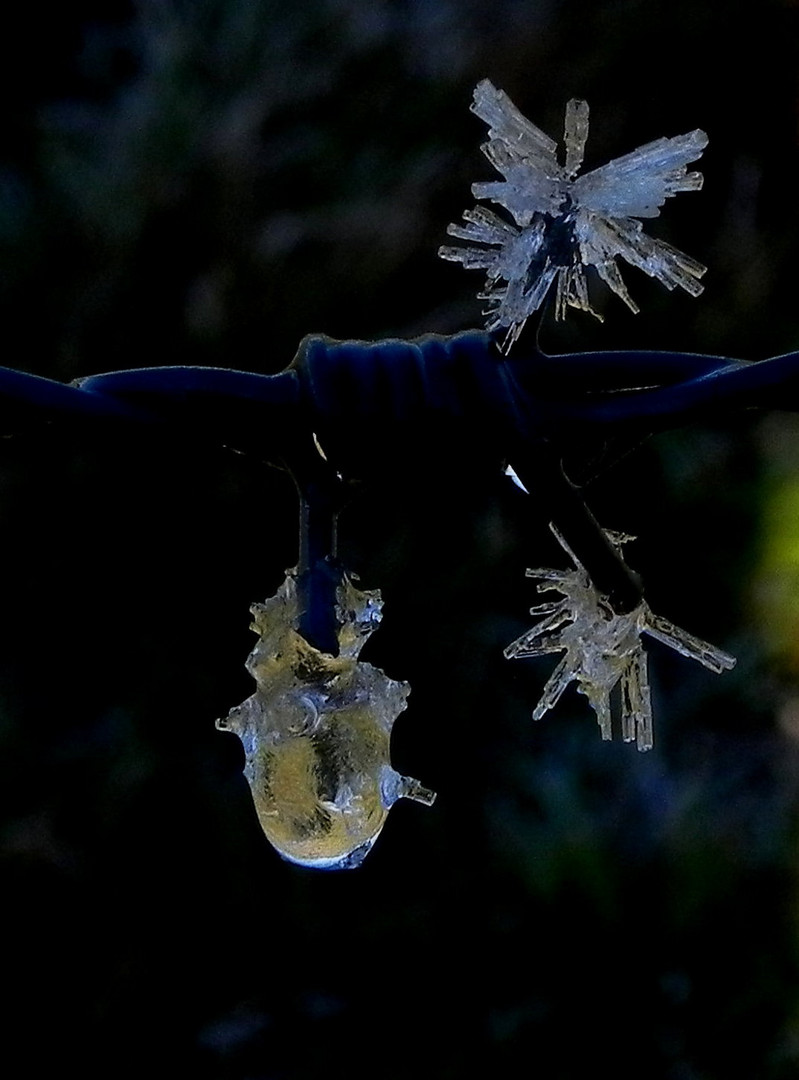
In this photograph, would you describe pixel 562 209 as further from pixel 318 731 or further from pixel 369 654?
pixel 369 654

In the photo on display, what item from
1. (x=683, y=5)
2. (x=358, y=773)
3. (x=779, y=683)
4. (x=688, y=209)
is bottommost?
(x=358, y=773)

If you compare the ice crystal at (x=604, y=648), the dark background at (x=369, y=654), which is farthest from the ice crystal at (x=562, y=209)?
the dark background at (x=369, y=654)

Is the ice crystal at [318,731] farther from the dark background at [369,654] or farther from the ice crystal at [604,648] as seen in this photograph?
the dark background at [369,654]

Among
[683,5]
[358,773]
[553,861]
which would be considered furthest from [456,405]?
[683,5]

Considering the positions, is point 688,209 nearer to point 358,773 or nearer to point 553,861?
point 553,861

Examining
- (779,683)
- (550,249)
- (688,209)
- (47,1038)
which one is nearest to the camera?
(550,249)

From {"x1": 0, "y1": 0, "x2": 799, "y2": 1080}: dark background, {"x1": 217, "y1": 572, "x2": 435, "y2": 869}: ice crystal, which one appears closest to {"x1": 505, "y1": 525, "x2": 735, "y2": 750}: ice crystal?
{"x1": 217, "y1": 572, "x2": 435, "y2": 869}: ice crystal

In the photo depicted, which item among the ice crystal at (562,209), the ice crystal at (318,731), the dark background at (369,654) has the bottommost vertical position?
the ice crystal at (318,731)
